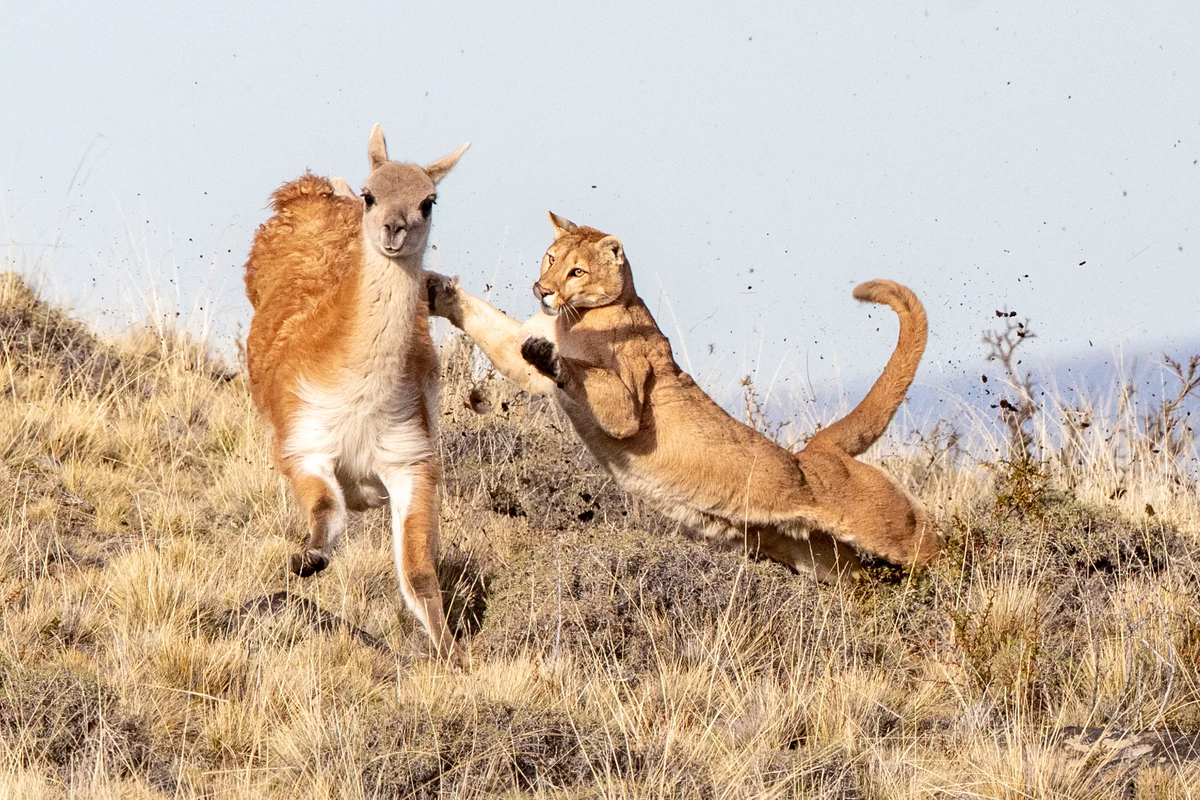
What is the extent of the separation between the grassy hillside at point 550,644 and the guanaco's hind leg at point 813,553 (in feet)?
0.67

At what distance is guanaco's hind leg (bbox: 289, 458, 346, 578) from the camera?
612 cm

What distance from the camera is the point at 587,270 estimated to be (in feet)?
24.3

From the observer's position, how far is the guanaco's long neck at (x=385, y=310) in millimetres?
6266

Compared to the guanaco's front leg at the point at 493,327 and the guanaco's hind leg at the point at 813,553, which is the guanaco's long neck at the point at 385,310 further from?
the guanaco's hind leg at the point at 813,553

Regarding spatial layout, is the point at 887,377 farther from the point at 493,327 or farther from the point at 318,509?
the point at 318,509

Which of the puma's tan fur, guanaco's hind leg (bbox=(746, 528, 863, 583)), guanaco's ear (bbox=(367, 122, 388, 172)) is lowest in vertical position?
guanaco's hind leg (bbox=(746, 528, 863, 583))

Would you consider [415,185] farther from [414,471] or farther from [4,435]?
[4,435]

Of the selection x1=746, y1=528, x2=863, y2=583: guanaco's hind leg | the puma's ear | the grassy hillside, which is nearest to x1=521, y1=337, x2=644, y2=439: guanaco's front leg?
the grassy hillside

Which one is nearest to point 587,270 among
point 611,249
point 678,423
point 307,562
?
point 611,249

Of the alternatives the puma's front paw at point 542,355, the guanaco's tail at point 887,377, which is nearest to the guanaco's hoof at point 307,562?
the puma's front paw at point 542,355

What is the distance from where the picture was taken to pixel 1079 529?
8219 mm

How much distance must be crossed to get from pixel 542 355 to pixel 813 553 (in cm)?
234

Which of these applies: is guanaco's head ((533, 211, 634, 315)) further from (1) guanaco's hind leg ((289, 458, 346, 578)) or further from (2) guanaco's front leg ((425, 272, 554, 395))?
(1) guanaco's hind leg ((289, 458, 346, 578))

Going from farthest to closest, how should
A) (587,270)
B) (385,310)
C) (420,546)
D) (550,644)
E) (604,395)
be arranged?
(587,270), (604,395), (420,546), (550,644), (385,310)
